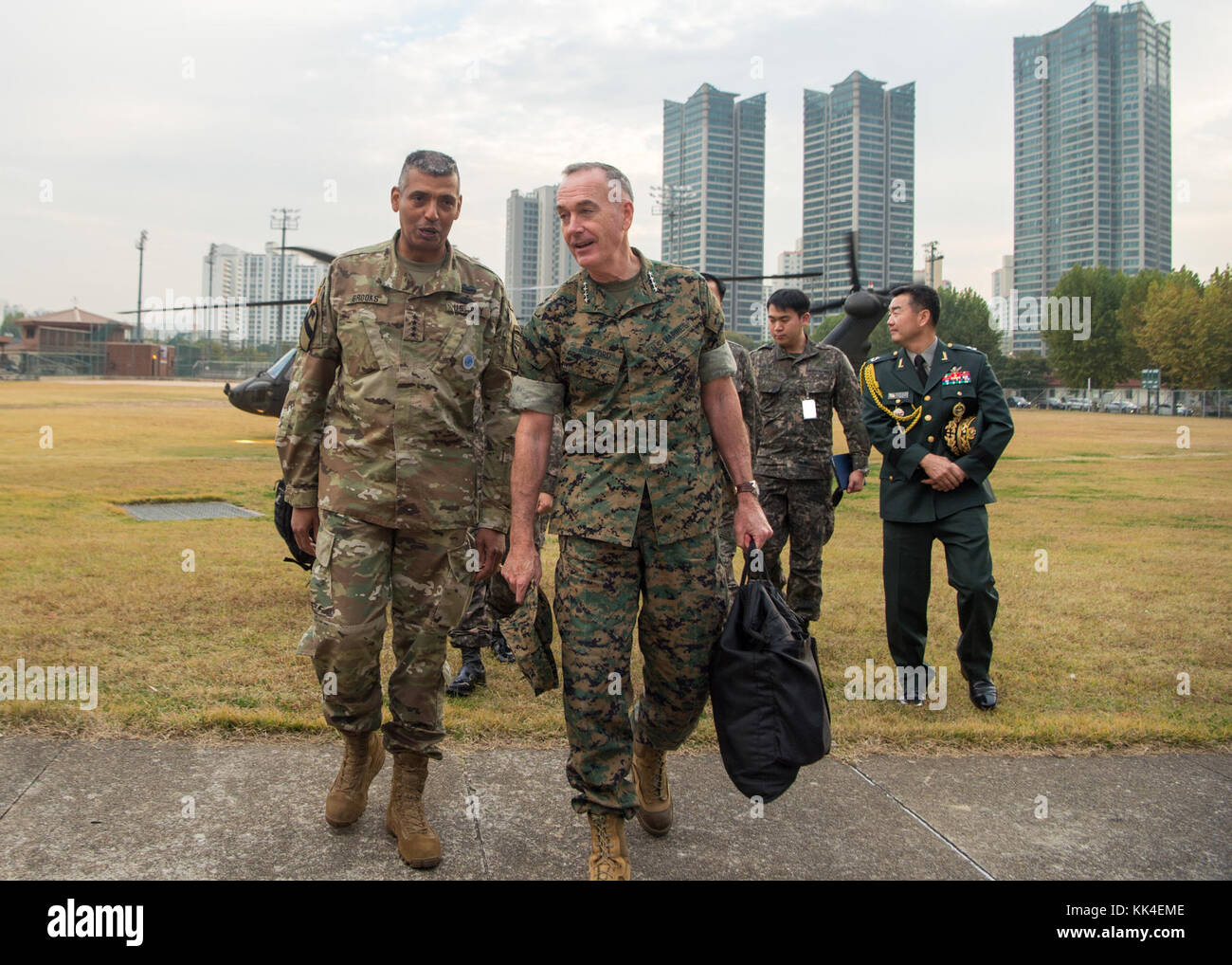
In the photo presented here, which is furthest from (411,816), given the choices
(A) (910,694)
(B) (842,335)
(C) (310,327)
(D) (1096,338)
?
(D) (1096,338)

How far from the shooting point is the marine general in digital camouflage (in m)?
3.31

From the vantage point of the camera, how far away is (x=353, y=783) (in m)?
3.41

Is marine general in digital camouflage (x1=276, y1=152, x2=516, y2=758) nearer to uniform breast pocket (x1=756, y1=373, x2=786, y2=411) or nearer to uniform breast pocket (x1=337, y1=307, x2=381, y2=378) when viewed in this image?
uniform breast pocket (x1=337, y1=307, x2=381, y2=378)

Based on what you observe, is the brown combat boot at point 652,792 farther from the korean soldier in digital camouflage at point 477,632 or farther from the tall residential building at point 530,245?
the tall residential building at point 530,245

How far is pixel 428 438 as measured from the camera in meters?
3.38

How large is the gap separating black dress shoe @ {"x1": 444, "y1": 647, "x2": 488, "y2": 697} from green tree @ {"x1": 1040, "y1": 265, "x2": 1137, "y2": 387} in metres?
71.9

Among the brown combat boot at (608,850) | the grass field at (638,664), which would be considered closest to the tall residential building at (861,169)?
the grass field at (638,664)

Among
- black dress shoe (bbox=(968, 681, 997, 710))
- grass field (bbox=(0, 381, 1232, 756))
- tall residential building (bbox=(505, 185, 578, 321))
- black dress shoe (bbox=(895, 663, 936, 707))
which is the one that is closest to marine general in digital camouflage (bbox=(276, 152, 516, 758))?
grass field (bbox=(0, 381, 1232, 756))

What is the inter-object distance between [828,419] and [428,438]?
13.2 feet

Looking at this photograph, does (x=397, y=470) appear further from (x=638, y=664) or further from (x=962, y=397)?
(x=962, y=397)

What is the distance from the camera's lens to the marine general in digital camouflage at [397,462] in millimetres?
3307

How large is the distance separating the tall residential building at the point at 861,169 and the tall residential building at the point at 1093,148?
84.4 feet
